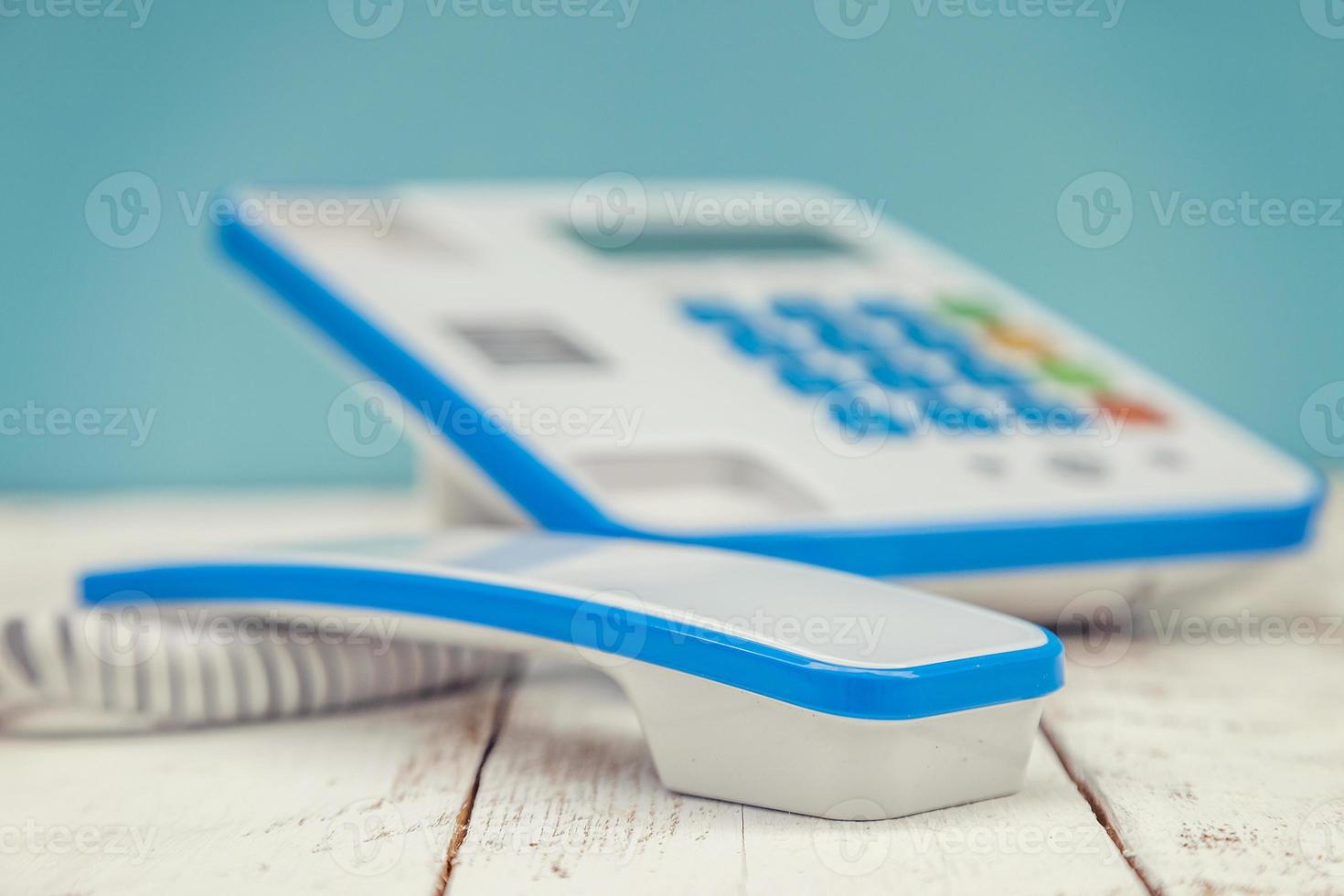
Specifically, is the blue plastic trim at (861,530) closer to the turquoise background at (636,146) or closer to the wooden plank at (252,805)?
the wooden plank at (252,805)

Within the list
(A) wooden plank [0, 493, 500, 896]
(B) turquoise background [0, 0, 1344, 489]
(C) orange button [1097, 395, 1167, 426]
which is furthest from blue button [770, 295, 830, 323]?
(B) turquoise background [0, 0, 1344, 489]

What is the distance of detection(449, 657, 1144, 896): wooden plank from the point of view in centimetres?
30

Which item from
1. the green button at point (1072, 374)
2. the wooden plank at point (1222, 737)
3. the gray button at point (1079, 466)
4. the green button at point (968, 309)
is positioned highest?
the green button at point (968, 309)

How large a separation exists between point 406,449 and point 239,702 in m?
0.77

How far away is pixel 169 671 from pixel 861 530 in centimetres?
22

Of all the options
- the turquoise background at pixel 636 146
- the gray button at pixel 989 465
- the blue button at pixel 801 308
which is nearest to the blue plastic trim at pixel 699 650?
the gray button at pixel 989 465

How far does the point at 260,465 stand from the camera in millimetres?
1156

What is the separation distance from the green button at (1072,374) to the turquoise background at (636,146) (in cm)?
51

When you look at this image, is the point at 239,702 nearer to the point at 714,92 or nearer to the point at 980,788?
the point at 980,788

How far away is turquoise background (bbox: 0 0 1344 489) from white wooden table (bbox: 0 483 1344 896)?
0.69 m

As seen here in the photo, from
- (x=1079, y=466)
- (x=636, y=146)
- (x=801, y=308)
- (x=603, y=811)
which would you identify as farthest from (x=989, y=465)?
(x=636, y=146)

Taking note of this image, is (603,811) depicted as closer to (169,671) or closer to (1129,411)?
(169,671)

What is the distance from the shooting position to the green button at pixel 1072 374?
0.64 metres

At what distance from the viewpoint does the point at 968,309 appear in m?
0.71
